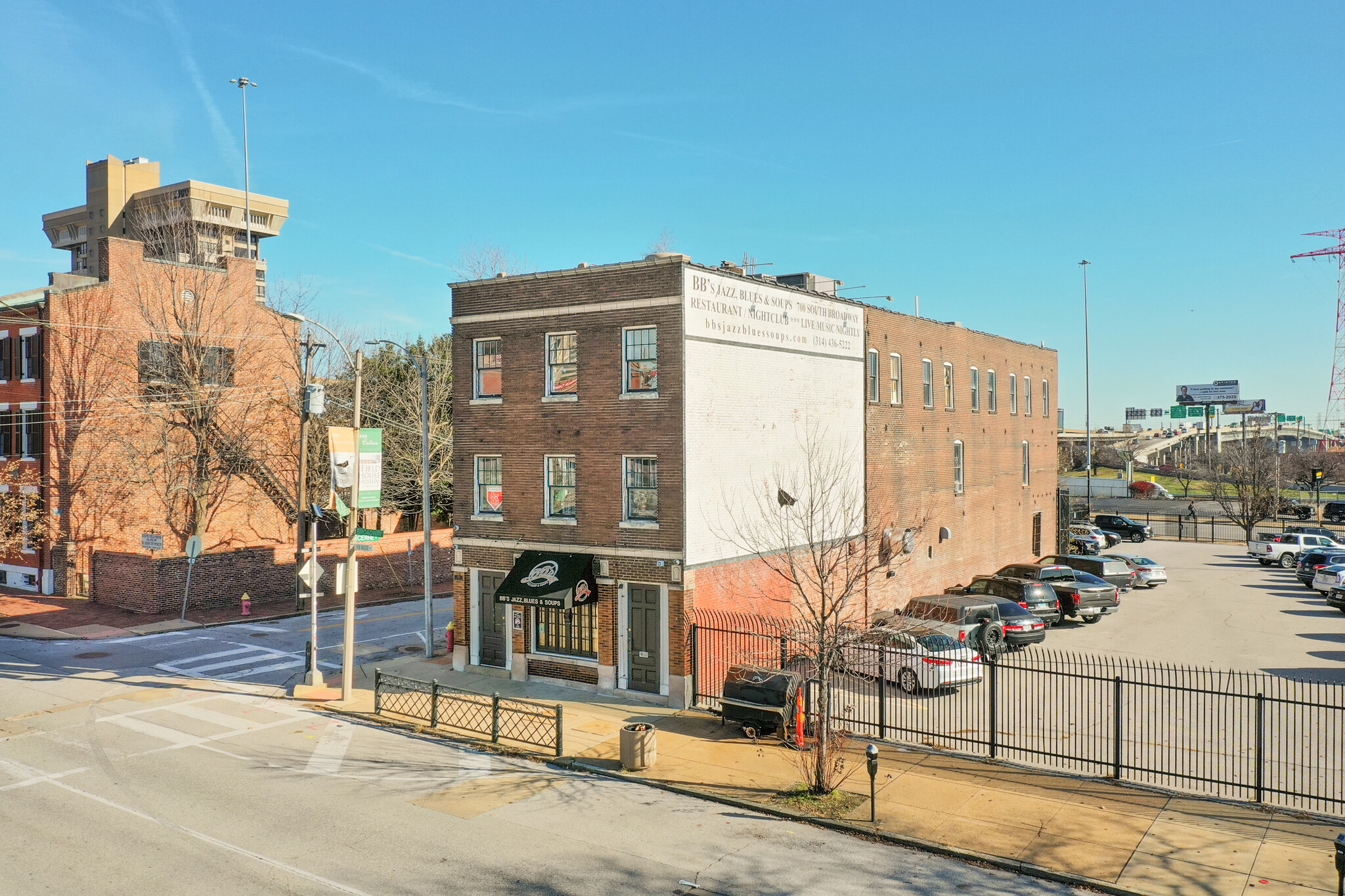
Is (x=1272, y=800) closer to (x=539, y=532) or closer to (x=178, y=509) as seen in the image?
(x=539, y=532)

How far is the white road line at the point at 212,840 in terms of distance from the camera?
11.9m

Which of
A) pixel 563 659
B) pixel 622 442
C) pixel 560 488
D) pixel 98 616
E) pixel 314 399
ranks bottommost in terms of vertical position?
pixel 98 616

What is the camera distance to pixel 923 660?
21.3m

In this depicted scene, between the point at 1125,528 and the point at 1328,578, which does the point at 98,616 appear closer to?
the point at 1328,578

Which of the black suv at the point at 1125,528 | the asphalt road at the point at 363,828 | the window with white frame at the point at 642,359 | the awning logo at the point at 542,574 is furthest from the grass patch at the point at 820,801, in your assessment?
the black suv at the point at 1125,528

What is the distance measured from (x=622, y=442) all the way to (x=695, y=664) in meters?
5.58

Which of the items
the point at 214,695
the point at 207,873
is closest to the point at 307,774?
the point at 207,873

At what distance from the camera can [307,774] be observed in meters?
16.5

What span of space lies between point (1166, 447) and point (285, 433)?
193 metres

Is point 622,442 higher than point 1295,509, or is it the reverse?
point 622,442

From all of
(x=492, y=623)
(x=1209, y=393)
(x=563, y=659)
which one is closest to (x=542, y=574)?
(x=563, y=659)

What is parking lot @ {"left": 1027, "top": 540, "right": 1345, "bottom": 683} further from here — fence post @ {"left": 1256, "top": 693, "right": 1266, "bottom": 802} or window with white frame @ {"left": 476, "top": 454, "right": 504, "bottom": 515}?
window with white frame @ {"left": 476, "top": 454, "right": 504, "bottom": 515}

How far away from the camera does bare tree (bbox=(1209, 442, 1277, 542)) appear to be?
208 ft

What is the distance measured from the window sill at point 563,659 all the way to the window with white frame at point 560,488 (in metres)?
3.52
